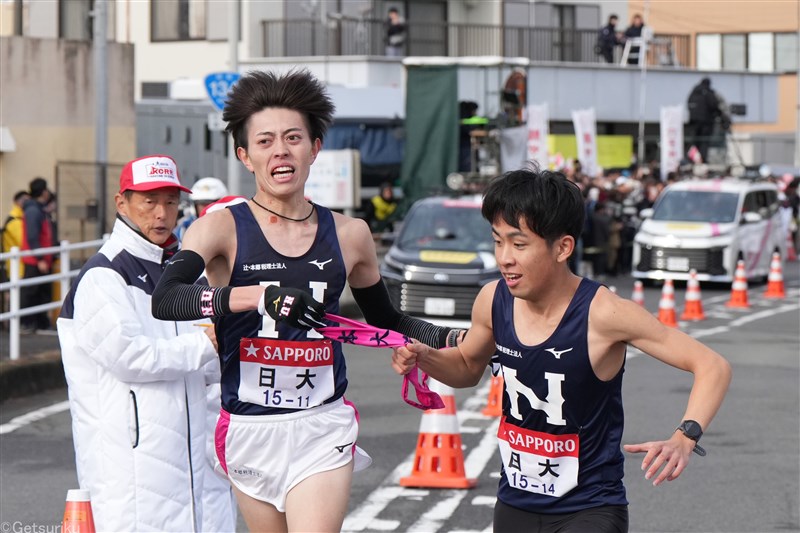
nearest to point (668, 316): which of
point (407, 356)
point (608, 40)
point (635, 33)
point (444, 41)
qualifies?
point (407, 356)

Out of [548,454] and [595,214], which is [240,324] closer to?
[548,454]

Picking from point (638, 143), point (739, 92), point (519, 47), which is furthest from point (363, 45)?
point (739, 92)

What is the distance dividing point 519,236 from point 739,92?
4508 cm

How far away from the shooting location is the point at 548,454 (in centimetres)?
474

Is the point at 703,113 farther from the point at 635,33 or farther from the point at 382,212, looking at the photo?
the point at 382,212

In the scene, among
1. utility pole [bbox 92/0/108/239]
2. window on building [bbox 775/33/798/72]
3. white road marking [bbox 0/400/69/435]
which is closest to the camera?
white road marking [bbox 0/400/69/435]

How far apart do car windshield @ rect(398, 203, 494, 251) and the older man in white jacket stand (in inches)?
518

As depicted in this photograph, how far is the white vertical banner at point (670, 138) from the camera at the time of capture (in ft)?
125

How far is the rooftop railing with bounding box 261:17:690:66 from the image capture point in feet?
139

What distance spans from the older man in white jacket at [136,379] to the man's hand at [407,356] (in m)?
1.15

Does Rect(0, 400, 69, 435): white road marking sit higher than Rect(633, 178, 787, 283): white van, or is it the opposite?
Rect(633, 178, 787, 283): white van

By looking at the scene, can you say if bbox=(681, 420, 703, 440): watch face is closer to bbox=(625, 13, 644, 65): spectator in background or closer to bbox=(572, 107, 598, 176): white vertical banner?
bbox=(572, 107, 598, 176): white vertical banner

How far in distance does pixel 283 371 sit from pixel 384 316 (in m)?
0.56

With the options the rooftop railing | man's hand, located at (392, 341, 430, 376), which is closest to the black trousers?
man's hand, located at (392, 341, 430, 376)
